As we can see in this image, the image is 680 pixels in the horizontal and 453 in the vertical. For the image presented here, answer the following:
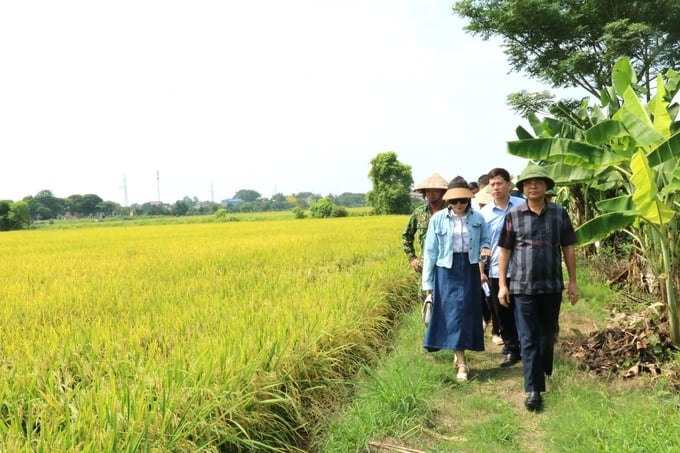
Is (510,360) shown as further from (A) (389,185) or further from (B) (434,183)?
(A) (389,185)

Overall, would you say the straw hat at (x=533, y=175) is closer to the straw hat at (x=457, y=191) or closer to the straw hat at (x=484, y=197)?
the straw hat at (x=457, y=191)

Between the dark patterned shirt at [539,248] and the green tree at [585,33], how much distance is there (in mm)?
12205

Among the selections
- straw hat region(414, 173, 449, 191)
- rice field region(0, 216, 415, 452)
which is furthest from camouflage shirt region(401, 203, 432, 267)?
rice field region(0, 216, 415, 452)

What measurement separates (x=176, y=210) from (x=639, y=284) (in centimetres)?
7659

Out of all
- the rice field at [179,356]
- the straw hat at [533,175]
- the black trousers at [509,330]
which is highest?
the straw hat at [533,175]

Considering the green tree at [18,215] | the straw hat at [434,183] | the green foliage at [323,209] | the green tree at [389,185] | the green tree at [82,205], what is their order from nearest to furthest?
the straw hat at [434,183] < the green tree at [18,215] < the green foliage at [323,209] < the green tree at [389,185] < the green tree at [82,205]

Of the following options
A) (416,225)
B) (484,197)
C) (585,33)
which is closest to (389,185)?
(585,33)

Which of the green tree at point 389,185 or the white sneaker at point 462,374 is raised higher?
the green tree at point 389,185

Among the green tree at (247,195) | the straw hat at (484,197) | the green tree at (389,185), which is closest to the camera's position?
the straw hat at (484,197)

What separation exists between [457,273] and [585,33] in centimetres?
1425

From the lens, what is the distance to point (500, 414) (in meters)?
2.88

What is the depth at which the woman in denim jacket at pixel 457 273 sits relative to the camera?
3467 millimetres

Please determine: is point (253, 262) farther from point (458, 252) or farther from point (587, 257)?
point (587, 257)

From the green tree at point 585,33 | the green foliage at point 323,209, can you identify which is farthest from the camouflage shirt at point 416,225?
the green foliage at point 323,209
